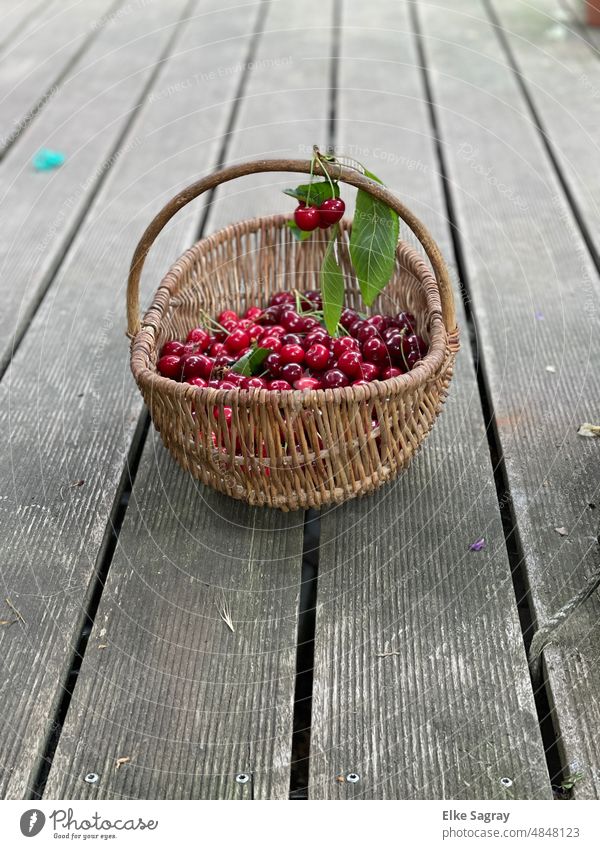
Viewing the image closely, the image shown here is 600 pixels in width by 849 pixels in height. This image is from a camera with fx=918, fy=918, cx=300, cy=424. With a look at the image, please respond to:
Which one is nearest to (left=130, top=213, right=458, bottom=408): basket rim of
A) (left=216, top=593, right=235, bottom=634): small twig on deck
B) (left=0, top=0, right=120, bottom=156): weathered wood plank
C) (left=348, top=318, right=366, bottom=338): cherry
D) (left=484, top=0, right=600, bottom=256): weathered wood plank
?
(left=348, top=318, right=366, bottom=338): cherry

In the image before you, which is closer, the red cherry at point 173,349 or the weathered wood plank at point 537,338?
the weathered wood plank at point 537,338

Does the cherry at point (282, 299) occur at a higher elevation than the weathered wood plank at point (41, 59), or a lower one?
lower

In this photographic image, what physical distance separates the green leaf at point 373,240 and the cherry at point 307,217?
0.17 ft

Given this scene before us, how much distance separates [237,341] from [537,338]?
511mm

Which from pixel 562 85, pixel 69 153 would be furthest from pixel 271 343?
pixel 562 85

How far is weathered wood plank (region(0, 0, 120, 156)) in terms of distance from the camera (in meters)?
2.34

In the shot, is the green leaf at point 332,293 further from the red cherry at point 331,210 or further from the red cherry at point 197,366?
the red cherry at point 197,366

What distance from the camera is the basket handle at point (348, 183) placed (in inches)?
42.0

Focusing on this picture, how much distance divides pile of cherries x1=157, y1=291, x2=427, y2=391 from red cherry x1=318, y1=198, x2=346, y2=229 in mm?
160

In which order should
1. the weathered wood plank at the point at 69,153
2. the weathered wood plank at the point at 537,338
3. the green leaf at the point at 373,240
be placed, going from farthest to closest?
the weathered wood plank at the point at 69,153, the green leaf at the point at 373,240, the weathered wood plank at the point at 537,338

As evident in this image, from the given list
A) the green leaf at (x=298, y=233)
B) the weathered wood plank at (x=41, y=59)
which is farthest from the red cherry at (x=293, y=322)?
the weathered wood plank at (x=41, y=59)

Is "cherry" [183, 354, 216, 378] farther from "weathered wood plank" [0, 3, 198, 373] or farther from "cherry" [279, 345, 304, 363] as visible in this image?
"weathered wood plank" [0, 3, 198, 373]

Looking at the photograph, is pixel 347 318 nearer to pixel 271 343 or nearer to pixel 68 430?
pixel 271 343
